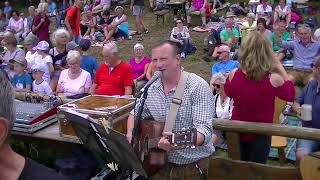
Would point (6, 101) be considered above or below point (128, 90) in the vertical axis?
above

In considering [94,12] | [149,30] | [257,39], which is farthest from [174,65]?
[94,12]

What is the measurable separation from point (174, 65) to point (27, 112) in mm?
1894

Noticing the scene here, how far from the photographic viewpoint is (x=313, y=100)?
4484mm

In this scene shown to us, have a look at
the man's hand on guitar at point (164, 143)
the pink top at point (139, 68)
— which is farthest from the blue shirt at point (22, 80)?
the man's hand on guitar at point (164, 143)

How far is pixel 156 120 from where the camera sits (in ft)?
11.6

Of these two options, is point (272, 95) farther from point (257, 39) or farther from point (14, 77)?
point (14, 77)

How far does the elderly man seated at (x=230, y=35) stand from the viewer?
1142 centimetres

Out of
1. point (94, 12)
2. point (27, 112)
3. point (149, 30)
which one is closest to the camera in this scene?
point (27, 112)

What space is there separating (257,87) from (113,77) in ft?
8.11

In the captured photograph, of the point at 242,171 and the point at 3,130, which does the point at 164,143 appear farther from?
the point at 3,130

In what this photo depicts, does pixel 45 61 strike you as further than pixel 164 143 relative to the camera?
Yes

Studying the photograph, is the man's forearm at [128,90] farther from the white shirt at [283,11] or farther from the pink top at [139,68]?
the white shirt at [283,11]

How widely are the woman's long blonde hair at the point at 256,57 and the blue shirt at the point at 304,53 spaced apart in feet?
16.8

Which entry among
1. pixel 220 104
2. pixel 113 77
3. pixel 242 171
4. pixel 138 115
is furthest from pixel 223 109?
pixel 138 115
